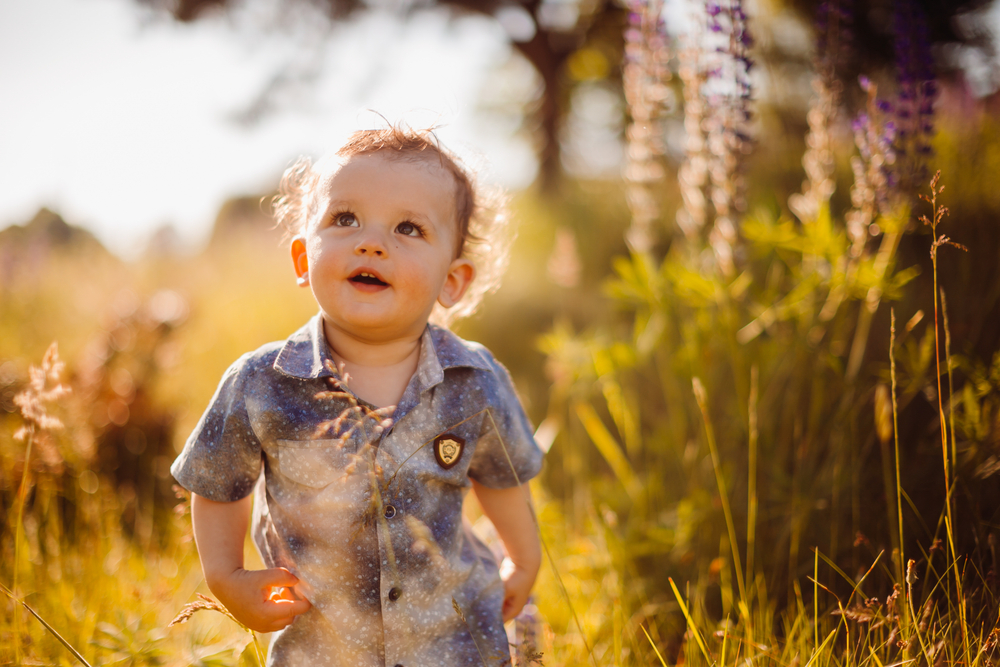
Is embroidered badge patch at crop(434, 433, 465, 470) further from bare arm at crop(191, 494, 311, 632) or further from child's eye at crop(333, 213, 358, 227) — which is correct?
child's eye at crop(333, 213, 358, 227)

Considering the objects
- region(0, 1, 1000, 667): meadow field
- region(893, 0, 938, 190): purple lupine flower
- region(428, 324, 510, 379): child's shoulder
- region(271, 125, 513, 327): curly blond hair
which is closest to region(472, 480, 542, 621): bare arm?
region(0, 1, 1000, 667): meadow field

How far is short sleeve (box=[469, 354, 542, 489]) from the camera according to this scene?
1.35 metres

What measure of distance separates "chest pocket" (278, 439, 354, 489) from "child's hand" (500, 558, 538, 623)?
52 cm

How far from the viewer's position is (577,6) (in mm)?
6031

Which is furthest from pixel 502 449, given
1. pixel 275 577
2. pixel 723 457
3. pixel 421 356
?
pixel 723 457

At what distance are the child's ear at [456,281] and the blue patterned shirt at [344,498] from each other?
0.20 m

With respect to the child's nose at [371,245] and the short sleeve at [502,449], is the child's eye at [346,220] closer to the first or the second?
the child's nose at [371,245]

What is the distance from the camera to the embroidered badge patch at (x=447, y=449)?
4.08 feet

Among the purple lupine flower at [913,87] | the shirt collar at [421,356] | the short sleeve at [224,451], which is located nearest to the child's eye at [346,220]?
the shirt collar at [421,356]

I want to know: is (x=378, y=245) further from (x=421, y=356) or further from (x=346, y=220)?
(x=421, y=356)

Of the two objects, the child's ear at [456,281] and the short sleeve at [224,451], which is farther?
the child's ear at [456,281]

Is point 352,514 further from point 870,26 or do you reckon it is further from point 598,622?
point 870,26

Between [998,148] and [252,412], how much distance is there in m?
4.26

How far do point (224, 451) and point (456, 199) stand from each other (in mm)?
723
